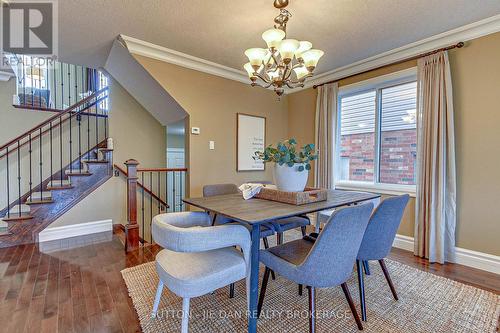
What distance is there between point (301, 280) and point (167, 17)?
2.54m

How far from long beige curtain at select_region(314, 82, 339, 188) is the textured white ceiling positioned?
2.35 feet

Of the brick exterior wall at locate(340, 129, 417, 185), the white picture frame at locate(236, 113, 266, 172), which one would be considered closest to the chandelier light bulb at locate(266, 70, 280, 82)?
the white picture frame at locate(236, 113, 266, 172)

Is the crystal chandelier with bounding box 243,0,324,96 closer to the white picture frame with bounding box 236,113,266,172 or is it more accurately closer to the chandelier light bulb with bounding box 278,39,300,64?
the chandelier light bulb with bounding box 278,39,300,64

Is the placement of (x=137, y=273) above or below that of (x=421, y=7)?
below

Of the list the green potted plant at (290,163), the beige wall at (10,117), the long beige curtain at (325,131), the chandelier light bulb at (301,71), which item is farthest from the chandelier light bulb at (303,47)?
the beige wall at (10,117)

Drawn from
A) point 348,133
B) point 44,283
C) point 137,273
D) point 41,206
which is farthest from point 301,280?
point 41,206

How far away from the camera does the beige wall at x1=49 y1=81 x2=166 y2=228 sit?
3.66 metres

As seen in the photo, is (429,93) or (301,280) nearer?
(301,280)

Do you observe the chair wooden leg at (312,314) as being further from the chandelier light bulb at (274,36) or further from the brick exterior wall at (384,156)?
the brick exterior wall at (384,156)

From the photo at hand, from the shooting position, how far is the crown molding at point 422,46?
7.73 feet

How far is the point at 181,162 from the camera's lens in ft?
16.4

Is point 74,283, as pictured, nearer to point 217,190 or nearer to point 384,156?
point 217,190

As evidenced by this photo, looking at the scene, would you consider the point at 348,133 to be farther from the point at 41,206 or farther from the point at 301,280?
the point at 41,206

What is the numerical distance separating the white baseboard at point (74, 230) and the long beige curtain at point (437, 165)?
4.38 m
